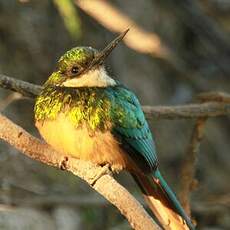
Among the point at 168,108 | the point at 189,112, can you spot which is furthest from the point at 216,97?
the point at 168,108

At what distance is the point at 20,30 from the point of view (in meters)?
4.53

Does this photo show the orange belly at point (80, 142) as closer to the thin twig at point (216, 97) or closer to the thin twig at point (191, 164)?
the thin twig at point (191, 164)

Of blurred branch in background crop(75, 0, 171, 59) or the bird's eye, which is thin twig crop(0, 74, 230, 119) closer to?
the bird's eye

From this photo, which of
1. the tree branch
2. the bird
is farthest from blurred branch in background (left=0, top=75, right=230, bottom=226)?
the tree branch

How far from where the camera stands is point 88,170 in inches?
94.3

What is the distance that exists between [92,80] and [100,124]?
0.64ft

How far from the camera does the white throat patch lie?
103 inches

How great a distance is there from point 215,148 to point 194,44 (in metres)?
0.77

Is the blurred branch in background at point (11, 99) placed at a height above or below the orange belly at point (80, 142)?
above

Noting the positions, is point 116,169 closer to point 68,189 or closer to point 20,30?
point 68,189

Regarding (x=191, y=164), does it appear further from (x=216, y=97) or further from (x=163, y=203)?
(x=163, y=203)

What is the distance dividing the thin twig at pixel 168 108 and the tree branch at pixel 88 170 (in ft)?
1.37

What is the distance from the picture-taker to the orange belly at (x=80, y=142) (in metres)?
2.42

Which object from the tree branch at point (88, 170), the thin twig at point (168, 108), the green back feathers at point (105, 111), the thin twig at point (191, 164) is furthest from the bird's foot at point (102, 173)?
the thin twig at point (191, 164)
